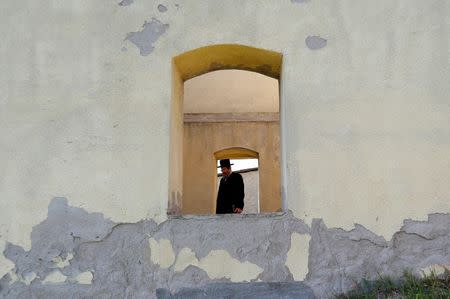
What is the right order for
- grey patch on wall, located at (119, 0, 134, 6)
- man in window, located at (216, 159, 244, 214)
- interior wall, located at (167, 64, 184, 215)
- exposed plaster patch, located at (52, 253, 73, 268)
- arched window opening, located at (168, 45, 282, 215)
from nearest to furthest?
exposed plaster patch, located at (52, 253, 73, 268)
interior wall, located at (167, 64, 184, 215)
grey patch on wall, located at (119, 0, 134, 6)
man in window, located at (216, 159, 244, 214)
arched window opening, located at (168, 45, 282, 215)

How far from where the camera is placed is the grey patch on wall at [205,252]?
373 cm

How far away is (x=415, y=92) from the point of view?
406 cm

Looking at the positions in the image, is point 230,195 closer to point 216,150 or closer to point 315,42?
point 216,150

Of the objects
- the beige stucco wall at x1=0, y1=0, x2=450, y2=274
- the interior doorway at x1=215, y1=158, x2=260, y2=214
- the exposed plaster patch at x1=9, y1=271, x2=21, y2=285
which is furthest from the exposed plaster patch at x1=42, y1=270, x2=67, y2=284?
the interior doorway at x1=215, y1=158, x2=260, y2=214

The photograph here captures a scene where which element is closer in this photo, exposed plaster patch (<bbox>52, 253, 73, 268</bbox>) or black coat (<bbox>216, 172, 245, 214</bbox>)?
exposed plaster patch (<bbox>52, 253, 73, 268</bbox>)

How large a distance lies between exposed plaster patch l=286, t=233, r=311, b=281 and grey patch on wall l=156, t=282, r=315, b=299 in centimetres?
7

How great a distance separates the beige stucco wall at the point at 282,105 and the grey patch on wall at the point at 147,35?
0.13 feet

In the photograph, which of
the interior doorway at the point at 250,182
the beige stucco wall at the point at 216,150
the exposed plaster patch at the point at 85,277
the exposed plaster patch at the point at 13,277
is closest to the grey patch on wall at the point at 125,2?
the exposed plaster patch at the point at 85,277

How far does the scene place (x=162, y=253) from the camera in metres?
3.78

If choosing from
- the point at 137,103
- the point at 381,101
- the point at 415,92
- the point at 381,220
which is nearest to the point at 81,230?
the point at 137,103

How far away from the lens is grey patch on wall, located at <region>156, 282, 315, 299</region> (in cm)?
369

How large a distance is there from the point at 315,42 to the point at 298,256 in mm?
1628

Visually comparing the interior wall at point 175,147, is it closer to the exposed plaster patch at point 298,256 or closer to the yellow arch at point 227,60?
the yellow arch at point 227,60

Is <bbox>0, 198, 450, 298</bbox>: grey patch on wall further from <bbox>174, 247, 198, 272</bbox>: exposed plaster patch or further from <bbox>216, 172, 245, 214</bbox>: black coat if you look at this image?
<bbox>216, 172, 245, 214</bbox>: black coat
